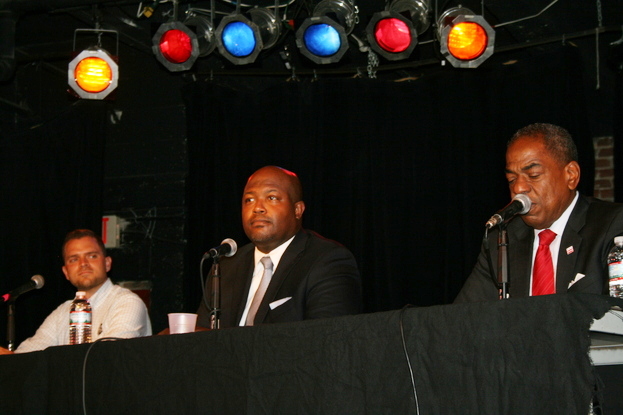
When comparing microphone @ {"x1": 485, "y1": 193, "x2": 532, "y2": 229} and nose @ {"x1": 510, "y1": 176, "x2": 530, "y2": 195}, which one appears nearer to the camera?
microphone @ {"x1": 485, "y1": 193, "x2": 532, "y2": 229}

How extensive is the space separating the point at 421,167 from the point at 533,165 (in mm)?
2201

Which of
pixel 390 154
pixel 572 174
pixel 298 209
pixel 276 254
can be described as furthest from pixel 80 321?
pixel 390 154

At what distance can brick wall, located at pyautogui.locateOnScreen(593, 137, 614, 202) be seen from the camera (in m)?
5.45

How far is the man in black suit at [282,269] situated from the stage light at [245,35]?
0.98m

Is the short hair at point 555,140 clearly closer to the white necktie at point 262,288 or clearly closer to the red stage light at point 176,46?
the white necktie at point 262,288

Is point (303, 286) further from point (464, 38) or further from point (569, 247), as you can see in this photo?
point (464, 38)

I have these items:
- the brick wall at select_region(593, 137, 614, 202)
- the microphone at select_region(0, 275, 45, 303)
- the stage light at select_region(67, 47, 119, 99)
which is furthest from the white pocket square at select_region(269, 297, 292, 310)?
the brick wall at select_region(593, 137, 614, 202)

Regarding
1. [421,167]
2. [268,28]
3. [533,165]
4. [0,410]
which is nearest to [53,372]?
[0,410]

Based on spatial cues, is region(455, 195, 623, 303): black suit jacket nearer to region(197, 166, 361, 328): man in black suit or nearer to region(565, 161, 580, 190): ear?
region(565, 161, 580, 190): ear

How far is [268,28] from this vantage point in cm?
470

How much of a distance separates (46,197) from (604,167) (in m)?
4.10

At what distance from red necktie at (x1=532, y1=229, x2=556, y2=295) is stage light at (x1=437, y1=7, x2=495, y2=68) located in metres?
1.50

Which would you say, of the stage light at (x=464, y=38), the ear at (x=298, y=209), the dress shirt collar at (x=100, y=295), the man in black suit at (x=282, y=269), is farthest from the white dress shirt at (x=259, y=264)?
the stage light at (x=464, y=38)

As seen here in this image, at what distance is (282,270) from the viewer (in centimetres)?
373
